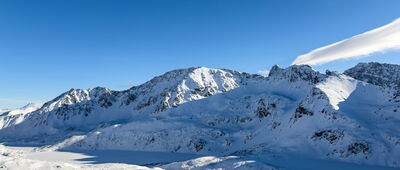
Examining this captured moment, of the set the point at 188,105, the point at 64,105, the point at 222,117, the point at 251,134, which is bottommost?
the point at 251,134

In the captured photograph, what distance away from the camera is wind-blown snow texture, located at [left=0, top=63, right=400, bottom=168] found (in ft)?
174

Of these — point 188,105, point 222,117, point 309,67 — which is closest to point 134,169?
point 222,117

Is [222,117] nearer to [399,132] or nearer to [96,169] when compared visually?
[399,132]

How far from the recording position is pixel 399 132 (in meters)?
48.8

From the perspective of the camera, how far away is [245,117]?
99.7 metres

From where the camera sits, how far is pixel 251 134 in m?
83.1

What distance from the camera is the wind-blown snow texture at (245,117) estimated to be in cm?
5297

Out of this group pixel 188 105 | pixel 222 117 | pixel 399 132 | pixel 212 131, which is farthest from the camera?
pixel 188 105

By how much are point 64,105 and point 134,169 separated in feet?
568

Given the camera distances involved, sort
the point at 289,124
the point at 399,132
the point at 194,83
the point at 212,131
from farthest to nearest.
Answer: the point at 194,83
the point at 212,131
the point at 289,124
the point at 399,132

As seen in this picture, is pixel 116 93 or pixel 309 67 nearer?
pixel 309 67

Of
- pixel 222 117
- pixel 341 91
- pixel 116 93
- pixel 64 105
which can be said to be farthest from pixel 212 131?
pixel 64 105

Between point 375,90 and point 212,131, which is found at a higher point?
point 375,90

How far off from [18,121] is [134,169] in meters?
192
